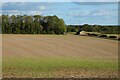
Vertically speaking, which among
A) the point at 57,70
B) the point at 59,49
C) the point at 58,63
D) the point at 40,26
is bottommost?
the point at 59,49

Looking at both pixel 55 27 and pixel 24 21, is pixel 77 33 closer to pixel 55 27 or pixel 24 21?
pixel 55 27

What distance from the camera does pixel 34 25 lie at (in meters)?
74.5

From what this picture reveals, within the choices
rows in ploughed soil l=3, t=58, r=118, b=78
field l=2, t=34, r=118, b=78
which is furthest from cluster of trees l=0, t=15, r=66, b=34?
rows in ploughed soil l=3, t=58, r=118, b=78

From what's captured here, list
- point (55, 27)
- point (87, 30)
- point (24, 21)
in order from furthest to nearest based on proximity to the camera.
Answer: point (87, 30), point (55, 27), point (24, 21)

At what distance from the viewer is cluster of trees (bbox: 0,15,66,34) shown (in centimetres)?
7125

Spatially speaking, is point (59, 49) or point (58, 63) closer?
point (58, 63)

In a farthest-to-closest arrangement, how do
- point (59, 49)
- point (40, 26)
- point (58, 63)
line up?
point (40, 26) < point (59, 49) < point (58, 63)

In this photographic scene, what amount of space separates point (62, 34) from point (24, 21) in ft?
38.1

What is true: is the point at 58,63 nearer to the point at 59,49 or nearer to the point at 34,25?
the point at 59,49

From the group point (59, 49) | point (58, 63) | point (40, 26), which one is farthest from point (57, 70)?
point (40, 26)

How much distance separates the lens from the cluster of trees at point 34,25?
71250 mm

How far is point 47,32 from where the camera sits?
7875cm

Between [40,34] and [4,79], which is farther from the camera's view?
[40,34]

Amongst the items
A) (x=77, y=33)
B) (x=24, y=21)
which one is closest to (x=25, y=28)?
(x=24, y=21)
